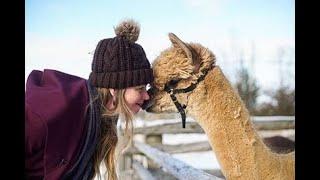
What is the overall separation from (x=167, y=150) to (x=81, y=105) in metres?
0.66

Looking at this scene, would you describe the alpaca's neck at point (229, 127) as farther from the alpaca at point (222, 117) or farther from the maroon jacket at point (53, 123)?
the maroon jacket at point (53, 123)

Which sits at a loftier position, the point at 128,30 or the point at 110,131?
the point at 128,30

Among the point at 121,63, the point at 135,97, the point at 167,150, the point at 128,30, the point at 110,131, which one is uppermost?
the point at 128,30

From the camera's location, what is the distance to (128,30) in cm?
140

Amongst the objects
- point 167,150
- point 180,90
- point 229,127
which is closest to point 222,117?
point 229,127

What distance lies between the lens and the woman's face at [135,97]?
1409mm

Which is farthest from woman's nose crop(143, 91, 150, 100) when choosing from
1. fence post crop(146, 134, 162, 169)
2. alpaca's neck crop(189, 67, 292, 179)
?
fence post crop(146, 134, 162, 169)

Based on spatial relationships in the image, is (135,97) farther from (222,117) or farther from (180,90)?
(222,117)

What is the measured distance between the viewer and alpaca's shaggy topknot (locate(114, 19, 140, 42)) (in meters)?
1.40

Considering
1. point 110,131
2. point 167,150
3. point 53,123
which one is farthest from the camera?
point 167,150
